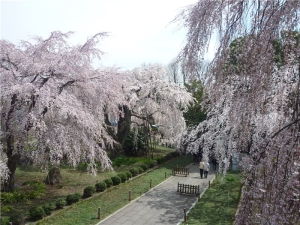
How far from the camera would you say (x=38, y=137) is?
35.2ft

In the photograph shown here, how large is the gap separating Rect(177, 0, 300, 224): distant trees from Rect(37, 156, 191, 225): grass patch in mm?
7818

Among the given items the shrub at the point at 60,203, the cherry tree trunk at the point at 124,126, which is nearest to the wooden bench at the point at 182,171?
the cherry tree trunk at the point at 124,126

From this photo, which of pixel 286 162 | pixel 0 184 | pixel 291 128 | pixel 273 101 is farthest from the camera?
pixel 0 184

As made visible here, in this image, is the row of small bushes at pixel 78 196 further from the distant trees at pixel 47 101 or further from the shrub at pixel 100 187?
the distant trees at pixel 47 101

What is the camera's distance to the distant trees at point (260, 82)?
2.84 m

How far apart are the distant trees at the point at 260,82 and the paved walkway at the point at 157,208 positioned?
24.1 ft

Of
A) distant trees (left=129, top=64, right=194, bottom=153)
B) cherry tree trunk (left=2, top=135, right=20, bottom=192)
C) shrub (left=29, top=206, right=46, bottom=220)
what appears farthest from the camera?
distant trees (left=129, top=64, right=194, bottom=153)

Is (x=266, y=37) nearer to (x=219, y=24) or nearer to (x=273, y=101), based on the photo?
(x=219, y=24)

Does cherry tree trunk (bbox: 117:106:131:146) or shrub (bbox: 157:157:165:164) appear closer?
shrub (bbox: 157:157:165:164)

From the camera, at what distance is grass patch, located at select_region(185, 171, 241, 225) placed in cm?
1023

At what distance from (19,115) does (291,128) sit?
1031cm

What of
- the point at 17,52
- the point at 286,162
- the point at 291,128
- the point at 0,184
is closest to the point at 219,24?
the point at 291,128

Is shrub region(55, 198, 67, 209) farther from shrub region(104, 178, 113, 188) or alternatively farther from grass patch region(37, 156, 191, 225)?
shrub region(104, 178, 113, 188)

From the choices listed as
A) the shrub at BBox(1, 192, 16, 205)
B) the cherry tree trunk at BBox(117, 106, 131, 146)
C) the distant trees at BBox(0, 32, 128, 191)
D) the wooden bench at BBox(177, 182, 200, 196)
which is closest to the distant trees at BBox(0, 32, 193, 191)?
the distant trees at BBox(0, 32, 128, 191)
